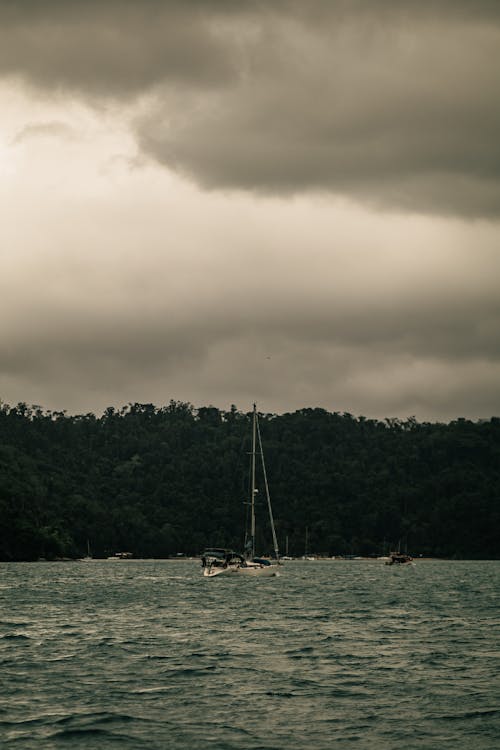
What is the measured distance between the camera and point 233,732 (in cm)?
3750

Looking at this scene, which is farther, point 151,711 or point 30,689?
point 30,689

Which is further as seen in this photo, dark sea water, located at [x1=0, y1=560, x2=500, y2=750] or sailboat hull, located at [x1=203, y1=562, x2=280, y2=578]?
sailboat hull, located at [x1=203, y1=562, x2=280, y2=578]

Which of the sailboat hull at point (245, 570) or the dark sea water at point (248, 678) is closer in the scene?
the dark sea water at point (248, 678)

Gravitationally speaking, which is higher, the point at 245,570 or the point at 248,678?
the point at 245,570

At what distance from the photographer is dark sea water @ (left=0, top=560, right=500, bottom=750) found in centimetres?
3747

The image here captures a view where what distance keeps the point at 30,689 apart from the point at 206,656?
1343cm

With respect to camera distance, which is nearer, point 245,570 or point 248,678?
point 248,678

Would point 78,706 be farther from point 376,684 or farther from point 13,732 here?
point 376,684

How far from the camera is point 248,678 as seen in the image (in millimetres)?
49469

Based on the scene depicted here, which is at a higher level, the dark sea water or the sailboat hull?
the sailboat hull

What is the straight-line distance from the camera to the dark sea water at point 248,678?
37.5 metres

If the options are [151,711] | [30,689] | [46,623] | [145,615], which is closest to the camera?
[151,711]

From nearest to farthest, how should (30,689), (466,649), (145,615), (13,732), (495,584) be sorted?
(13,732)
(30,689)
(466,649)
(145,615)
(495,584)

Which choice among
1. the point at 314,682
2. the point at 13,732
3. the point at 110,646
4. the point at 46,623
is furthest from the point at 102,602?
the point at 13,732
